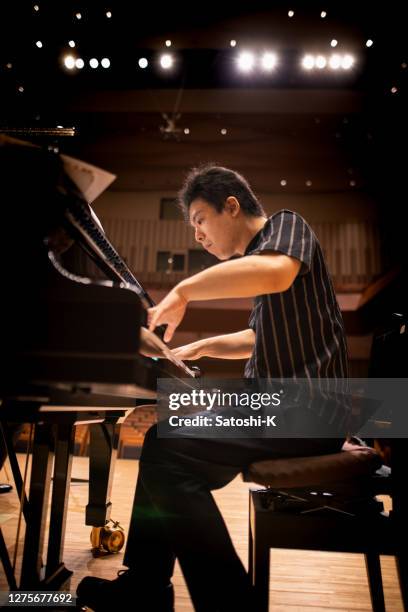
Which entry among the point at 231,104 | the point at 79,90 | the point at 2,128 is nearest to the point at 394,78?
the point at 231,104

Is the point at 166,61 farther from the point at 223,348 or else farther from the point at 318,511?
the point at 318,511

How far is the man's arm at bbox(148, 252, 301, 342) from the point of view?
102 centimetres

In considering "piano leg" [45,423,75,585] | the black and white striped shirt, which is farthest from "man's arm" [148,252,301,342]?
"piano leg" [45,423,75,585]

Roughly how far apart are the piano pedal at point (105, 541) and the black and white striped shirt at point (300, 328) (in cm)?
143

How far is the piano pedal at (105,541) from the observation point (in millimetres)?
2117

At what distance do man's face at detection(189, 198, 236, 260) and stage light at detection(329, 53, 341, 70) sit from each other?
6.10 meters

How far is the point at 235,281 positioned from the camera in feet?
3.34

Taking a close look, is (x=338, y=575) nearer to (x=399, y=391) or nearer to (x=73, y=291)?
(x=399, y=391)

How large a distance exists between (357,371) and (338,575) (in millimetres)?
7321

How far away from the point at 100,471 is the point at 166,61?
6.37 m

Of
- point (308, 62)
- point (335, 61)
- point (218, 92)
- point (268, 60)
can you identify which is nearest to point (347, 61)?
point (335, 61)

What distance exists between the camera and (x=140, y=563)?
3.92ft

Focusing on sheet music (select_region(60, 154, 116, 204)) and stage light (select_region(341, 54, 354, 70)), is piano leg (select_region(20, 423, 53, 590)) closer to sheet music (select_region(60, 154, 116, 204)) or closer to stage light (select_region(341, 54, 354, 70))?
sheet music (select_region(60, 154, 116, 204))

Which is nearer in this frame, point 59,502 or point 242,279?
point 242,279
